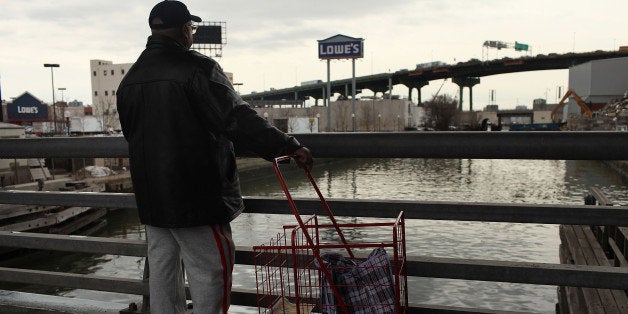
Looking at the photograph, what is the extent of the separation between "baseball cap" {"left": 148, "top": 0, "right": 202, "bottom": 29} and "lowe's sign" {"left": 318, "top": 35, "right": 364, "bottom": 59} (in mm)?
80624

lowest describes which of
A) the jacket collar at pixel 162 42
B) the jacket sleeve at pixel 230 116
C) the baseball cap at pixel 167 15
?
the jacket sleeve at pixel 230 116

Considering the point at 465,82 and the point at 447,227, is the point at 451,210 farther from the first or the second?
the point at 465,82

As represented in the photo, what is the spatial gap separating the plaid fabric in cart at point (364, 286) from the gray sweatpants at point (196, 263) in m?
0.47

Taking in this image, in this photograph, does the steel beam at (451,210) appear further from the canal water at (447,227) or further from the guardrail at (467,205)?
the canal water at (447,227)

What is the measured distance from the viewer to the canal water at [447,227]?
47.0 feet

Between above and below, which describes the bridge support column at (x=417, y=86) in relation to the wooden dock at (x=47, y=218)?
above

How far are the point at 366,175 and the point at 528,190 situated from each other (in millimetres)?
12258

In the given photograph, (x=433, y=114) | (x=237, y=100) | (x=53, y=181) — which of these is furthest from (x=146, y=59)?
(x=433, y=114)

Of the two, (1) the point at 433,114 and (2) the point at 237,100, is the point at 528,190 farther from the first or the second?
(1) the point at 433,114

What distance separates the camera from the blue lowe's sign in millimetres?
49031

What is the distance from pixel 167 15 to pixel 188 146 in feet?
1.73

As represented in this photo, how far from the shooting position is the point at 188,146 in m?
1.96

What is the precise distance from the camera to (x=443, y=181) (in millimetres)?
34875

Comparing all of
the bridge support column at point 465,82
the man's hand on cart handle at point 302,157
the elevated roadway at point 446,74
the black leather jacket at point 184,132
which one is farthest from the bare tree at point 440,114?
the black leather jacket at point 184,132
